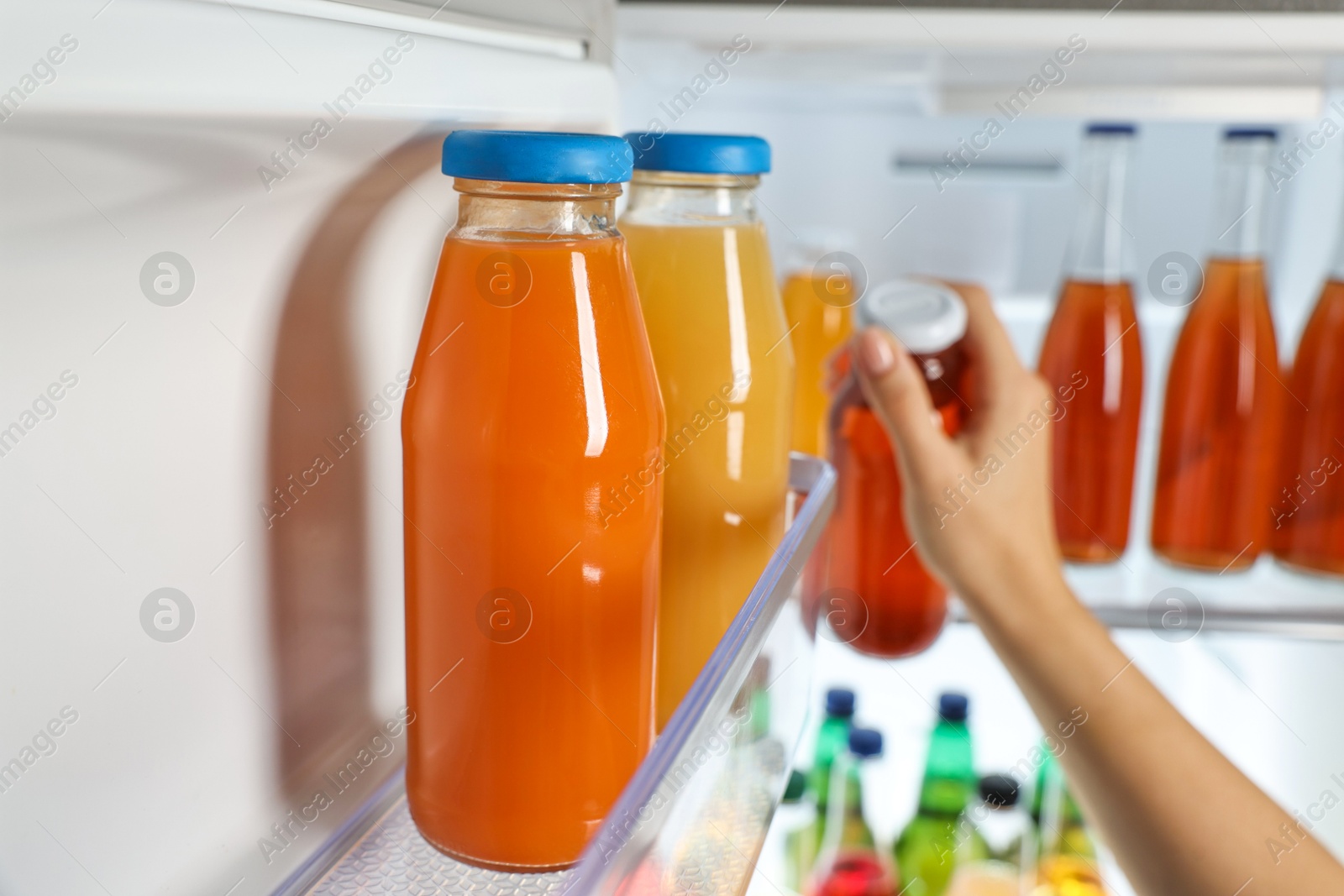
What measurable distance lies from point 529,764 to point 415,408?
16cm

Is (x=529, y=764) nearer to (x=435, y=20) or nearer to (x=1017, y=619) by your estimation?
(x=435, y=20)

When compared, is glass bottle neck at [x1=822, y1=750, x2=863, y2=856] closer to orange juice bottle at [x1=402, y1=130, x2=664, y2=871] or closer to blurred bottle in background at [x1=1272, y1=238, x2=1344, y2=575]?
blurred bottle in background at [x1=1272, y1=238, x2=1344, y2=575]

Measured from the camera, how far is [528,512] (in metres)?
0.42

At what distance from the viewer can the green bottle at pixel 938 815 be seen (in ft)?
3.40

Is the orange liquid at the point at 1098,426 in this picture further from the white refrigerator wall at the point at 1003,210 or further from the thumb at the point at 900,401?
the thumb at the point at 900,401

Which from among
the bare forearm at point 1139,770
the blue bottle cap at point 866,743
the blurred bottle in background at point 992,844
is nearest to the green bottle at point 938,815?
the blurred bottle in background at point 992,844

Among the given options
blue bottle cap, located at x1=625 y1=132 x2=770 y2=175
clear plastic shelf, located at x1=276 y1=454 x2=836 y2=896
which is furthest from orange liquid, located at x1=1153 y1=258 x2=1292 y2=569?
blue bottle cap, located at x1=625 y1=132 x2=770 y2=175

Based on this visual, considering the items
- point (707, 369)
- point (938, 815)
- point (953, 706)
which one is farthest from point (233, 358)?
point (938, 815)

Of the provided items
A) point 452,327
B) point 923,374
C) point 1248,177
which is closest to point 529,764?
point 452,327

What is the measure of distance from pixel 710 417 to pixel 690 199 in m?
0.12

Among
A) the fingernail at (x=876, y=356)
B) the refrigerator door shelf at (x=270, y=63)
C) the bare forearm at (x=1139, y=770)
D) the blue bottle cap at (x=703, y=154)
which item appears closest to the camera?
the refrigerator door shelf at (x=270, y=63)

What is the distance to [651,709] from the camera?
0.48 m

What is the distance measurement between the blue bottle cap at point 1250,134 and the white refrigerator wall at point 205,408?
3.06 feet

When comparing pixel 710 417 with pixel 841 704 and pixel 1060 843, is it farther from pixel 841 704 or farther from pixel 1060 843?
pixel 1060 843
